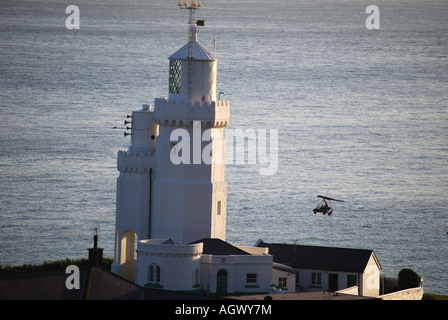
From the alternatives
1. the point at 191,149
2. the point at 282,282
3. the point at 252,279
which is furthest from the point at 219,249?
the point at 191,149

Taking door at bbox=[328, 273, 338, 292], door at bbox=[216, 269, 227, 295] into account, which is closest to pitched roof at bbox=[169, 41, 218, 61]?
door at bbox=[216, 269, 227, 295]

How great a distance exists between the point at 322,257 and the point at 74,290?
24259 mm

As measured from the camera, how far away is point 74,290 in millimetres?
61938

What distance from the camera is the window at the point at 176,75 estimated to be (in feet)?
266

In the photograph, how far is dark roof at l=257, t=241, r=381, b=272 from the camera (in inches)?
3196

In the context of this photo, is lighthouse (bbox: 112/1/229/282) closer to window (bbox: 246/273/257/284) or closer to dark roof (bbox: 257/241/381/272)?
dark roof (bbox: 257/241/381/272)

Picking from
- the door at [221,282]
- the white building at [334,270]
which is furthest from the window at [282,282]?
the door at [221,282]

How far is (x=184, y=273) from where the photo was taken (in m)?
74.4

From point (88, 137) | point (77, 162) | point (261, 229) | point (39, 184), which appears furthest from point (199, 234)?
point (88, 137)

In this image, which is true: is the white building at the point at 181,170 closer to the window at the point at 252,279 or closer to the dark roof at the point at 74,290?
the window at the point at 252,279

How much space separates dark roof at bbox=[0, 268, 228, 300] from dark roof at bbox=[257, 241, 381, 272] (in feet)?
62.7

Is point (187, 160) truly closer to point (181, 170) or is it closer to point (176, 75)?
point (181, 170)
